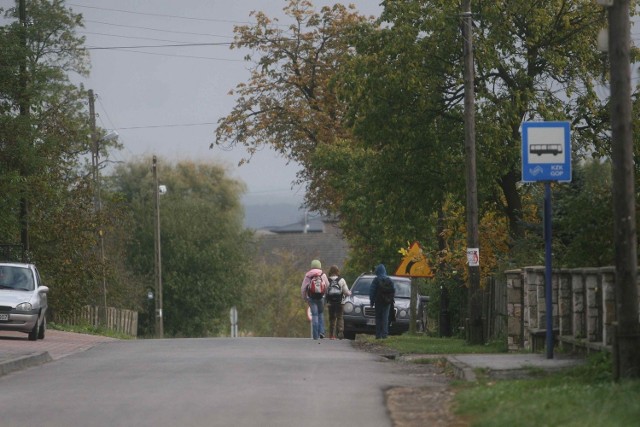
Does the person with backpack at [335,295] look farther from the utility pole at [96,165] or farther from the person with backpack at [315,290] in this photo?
the utility pole at [96,165]

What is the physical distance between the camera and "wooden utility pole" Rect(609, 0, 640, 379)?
12680 millimetres

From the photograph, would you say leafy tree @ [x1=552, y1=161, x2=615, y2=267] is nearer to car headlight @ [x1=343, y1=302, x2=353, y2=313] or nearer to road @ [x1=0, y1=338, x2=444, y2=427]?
road @ [x1=0, y1=338, x2=444, y2=427]

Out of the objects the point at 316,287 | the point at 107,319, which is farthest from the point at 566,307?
the point at 107,319

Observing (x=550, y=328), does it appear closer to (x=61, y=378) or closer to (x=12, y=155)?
(x=61, y=378)

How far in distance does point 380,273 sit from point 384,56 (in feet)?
25.6

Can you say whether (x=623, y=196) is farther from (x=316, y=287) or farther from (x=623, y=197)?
(x=316, y=287)

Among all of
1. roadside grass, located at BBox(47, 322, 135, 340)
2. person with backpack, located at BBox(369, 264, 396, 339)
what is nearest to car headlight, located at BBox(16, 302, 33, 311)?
person with backpack, located at BBox(369, 264, 396, 339)

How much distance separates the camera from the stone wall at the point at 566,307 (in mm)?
15492

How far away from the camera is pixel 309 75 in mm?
51469

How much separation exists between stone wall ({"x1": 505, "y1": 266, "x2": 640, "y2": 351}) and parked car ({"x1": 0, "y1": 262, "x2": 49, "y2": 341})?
11405 millimetres

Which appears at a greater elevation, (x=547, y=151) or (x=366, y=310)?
(x=547, y=151)

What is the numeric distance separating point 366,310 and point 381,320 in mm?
3990

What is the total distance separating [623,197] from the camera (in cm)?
1293

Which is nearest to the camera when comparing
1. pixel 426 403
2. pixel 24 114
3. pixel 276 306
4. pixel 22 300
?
pixel 426 403
